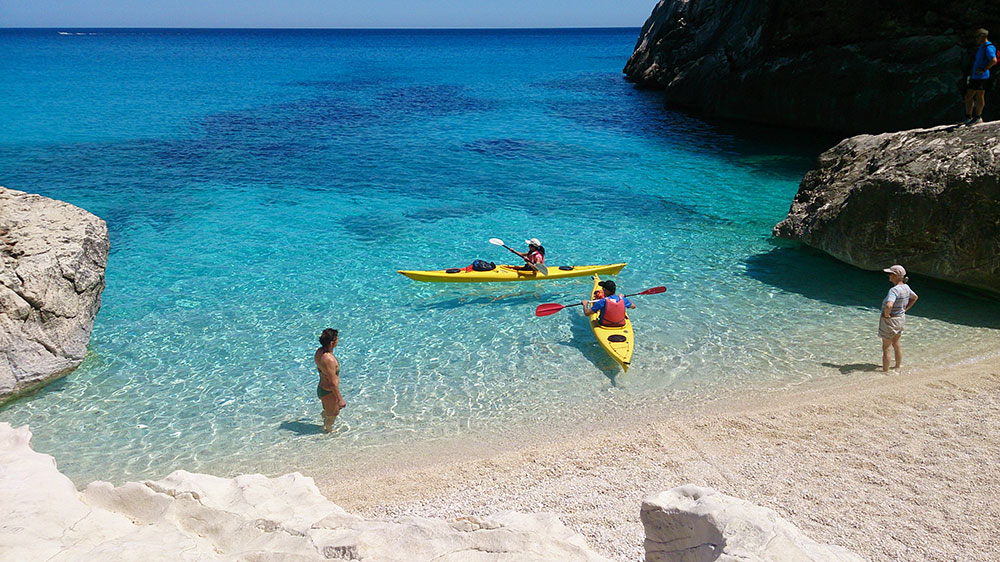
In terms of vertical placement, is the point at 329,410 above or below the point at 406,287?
below

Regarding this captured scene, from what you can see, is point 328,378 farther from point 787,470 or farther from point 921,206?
point 921,206

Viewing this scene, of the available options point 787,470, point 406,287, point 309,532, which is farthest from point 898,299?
point 406,287

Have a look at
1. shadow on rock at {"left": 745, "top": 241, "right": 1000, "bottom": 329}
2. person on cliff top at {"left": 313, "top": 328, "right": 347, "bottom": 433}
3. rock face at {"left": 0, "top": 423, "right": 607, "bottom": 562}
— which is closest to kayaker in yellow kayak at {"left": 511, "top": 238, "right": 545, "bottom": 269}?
shadow on rock at {"left": 745, "top": 241, "right": 1000, "bottom": 329}

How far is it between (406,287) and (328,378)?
5.15 m

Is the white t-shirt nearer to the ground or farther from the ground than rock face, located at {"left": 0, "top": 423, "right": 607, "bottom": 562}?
farther from the ground

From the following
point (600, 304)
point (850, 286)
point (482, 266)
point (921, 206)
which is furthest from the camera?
point (482, 266)

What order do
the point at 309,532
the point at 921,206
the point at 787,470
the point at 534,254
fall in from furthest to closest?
the point at 534,254 → the point at 921,206 → the point at 787,470 → the point at 309,532

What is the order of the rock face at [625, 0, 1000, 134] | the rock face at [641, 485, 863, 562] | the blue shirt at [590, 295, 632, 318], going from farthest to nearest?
1. the rock face at [625, 0, 1000, 134]
2. the blue shirt at [590, 295, 632, 318]
3. the rock face at [641, 485, 863, 562]

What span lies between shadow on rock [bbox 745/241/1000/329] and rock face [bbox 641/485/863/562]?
9.20 meters

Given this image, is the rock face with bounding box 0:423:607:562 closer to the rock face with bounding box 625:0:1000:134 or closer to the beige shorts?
the beige shorts

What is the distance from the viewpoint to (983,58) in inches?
492

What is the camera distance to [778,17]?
26.9 m

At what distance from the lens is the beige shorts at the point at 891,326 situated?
9172 mm

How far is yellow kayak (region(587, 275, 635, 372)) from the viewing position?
31.8 ft
